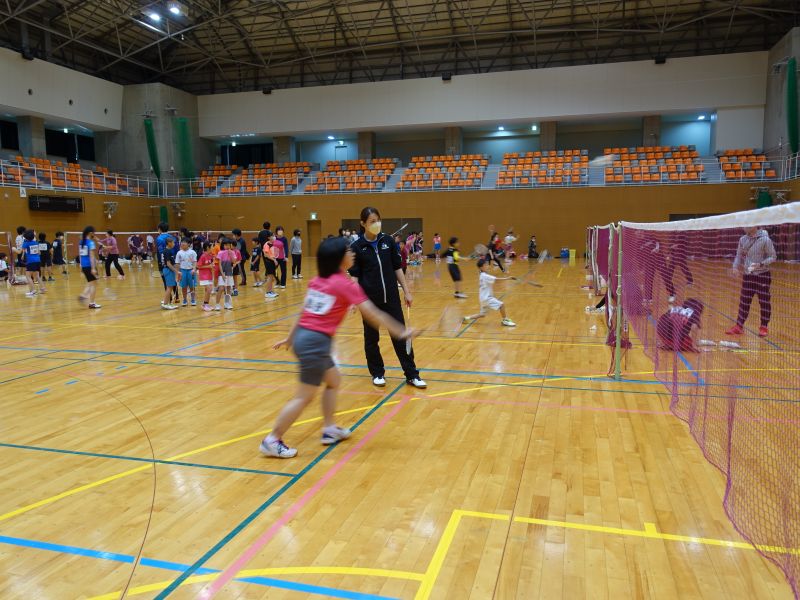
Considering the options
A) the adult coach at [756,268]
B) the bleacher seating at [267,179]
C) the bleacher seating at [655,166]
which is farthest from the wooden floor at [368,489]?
the bleacher seating at [267,179]

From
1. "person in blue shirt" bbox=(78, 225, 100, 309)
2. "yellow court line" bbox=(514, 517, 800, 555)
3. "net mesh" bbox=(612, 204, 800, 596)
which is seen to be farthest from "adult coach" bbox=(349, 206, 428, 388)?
"person in blue shirt" bbox=(78, 225, 100, 309)

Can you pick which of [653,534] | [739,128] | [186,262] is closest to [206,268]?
[186,262]

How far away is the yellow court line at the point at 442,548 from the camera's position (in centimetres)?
268

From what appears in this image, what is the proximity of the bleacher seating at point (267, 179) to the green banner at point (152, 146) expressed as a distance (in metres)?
3.75

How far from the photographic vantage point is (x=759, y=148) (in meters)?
28.3

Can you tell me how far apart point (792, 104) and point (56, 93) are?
35.1m

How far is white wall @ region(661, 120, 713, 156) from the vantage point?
3259cm

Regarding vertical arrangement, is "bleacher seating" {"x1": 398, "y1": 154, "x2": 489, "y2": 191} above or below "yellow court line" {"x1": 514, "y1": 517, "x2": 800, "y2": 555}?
above

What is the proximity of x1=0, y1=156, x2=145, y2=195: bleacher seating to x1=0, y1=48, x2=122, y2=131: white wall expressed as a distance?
2.53m

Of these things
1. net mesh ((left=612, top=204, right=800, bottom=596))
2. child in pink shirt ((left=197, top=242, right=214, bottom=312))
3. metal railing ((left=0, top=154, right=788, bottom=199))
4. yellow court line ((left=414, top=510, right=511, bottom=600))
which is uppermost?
metal railing ((left=0, top=154, right=788, bottom=199))

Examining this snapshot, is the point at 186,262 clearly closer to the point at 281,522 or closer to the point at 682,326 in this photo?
the point at 682,326

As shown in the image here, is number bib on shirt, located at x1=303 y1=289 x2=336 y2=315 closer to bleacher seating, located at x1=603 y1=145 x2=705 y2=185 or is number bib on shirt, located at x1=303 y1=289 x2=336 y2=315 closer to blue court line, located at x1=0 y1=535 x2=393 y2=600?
blue court line, located at x1=0 y1=535 x2=393 y2=600

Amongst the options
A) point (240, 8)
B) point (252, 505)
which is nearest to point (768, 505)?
point (252, 505)

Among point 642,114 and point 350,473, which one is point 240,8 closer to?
point 642,114
